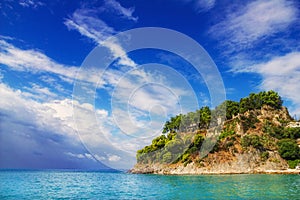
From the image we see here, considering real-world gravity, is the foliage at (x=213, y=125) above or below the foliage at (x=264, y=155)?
above

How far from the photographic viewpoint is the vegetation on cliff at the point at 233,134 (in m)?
76.4

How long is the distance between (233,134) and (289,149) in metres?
16.4

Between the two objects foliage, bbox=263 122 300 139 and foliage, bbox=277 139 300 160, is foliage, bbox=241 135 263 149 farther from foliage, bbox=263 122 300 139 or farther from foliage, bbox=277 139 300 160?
foliage, bbox=263 122 300 139

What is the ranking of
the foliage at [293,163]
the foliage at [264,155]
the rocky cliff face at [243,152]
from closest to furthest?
the foliage at [293,163], the rocky cliff face at [243,152], the foliage at [264,155]

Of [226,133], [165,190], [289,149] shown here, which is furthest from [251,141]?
[165,190]

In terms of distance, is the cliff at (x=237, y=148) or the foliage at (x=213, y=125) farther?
the foliage at (x=213, y=125)

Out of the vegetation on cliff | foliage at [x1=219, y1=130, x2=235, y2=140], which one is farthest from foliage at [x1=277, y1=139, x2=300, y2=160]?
foliage at [x1=219, y1=130, x2=235, y2=140]

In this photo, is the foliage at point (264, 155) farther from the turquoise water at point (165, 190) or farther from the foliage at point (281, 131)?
the turquoise water at point (165, 190)

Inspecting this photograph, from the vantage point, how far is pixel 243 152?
7662 centimetres

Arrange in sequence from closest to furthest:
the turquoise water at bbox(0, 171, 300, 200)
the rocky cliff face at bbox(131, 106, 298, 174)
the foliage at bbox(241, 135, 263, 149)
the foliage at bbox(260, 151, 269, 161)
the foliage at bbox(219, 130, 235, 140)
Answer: the turquoise water at bbox(0, 171, 300, 200), the rocky cliff face at bbox(131, 106, 298, 174), the foliage at bbox(260, 151, 269, 161), the foliage at bbox(241, 135, 263, 149), the foliage at bbox(219, 130, 235, 140)

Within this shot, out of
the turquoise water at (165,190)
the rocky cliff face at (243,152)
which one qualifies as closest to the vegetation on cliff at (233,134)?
the rocky cliff face at (243,152)

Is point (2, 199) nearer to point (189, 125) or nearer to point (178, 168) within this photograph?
→ point (178, 168)

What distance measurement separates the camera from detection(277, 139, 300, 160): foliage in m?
71.1

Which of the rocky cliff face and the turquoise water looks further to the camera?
the rocky cliff face
